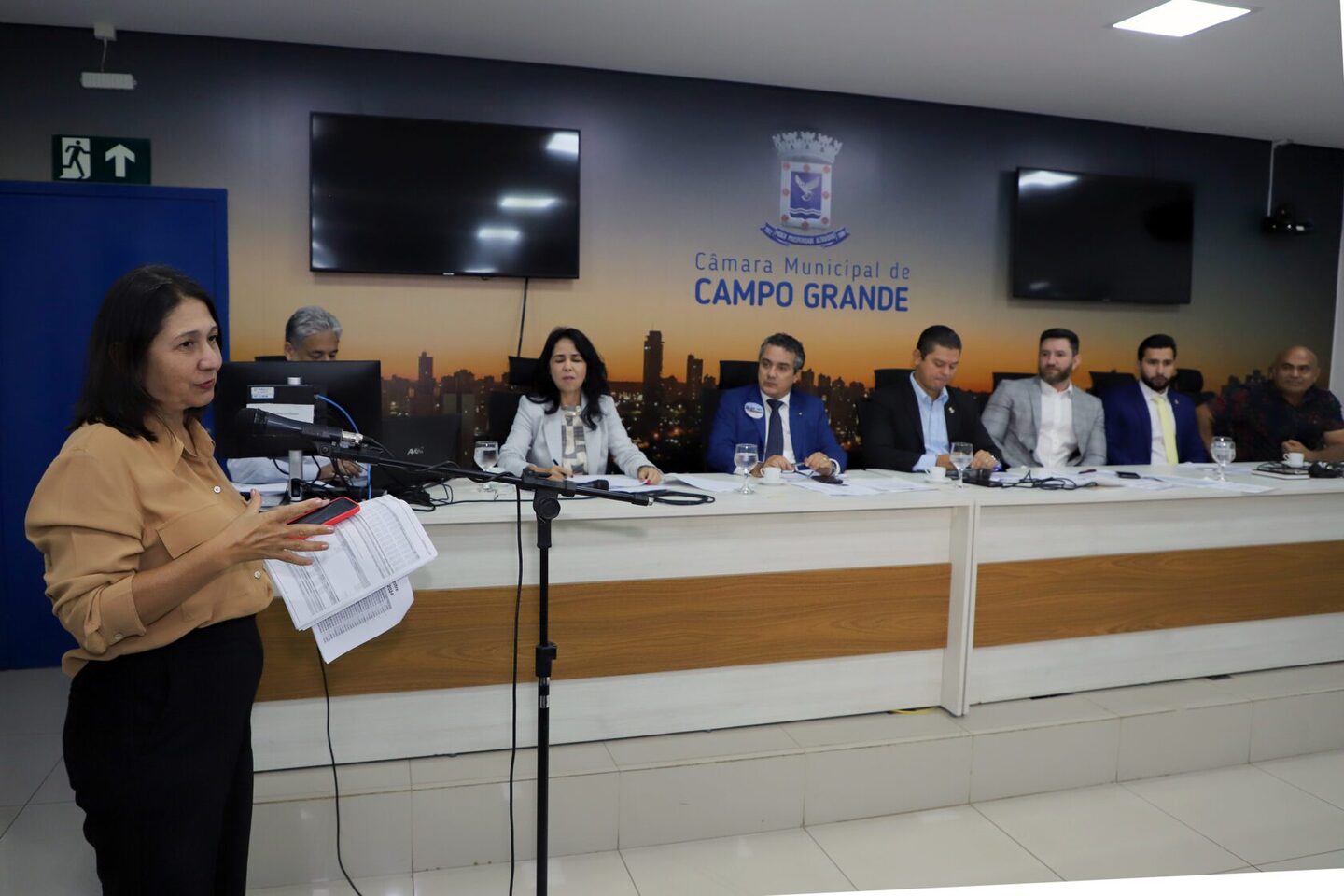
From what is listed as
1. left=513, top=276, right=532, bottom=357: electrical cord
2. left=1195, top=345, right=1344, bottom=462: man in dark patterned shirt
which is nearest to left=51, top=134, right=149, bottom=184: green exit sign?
left=513, top=276, right=532, bottom=357: electrical cord

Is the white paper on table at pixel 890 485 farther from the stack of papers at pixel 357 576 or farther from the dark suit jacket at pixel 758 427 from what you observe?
the stack of papers at pixel 357 576

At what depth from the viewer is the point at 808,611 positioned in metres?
2.72

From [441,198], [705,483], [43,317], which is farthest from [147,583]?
[441,198]

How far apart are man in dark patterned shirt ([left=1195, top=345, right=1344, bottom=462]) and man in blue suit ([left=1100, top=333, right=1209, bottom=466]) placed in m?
0.45

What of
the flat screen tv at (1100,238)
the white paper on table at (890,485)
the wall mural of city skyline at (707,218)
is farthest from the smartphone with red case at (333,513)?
the flat screen tv at (1100,238)

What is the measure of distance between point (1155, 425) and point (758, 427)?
208cm

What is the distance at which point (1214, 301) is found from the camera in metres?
6.16

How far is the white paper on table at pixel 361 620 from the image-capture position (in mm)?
1813

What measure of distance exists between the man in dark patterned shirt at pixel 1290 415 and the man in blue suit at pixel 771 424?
2417mm

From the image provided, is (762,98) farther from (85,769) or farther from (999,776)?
(85,769)

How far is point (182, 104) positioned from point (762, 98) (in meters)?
2.95

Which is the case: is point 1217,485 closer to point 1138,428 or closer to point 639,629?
point 1138,428

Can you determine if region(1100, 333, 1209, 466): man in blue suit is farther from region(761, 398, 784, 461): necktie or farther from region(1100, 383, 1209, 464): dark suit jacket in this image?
region(761, 398, 784, 461): necktie

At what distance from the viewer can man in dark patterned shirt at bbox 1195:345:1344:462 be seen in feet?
15.3
